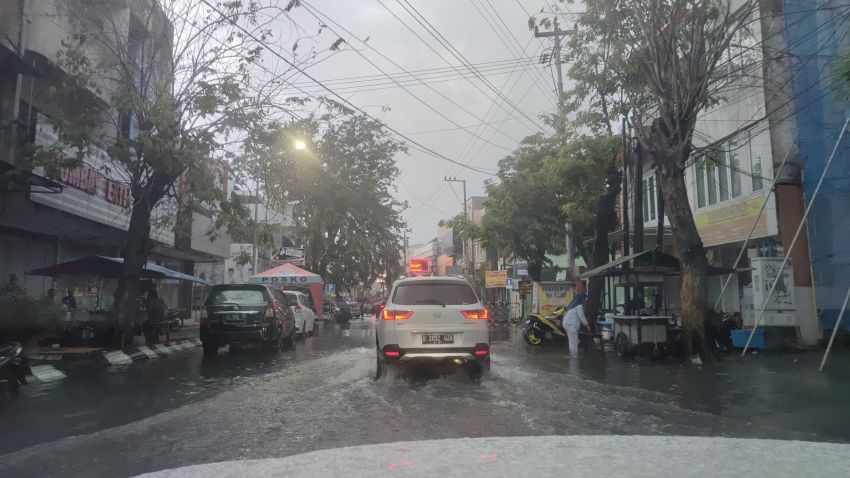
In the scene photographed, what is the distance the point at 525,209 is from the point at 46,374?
17877mm

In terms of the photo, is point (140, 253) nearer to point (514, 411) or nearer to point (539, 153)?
point (514, 411)

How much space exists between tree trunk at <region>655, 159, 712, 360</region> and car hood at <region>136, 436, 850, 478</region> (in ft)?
25.5

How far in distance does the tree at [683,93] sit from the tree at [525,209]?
9.95 m

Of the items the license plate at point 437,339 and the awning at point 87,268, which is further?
the awning at point 87,268

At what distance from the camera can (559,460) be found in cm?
454

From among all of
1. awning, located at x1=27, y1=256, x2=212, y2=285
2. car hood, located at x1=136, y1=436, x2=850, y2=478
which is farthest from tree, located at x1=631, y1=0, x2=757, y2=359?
awning, located at x1=27, y1=256, x2=212, y2=285

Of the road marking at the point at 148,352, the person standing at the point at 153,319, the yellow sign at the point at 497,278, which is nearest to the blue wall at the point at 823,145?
the road marking at the point at 148,352

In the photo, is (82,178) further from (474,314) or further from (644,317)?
(644,317)

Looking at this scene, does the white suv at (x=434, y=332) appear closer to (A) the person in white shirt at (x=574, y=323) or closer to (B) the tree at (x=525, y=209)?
(A) the person in white shirt at (x=574, y=323)

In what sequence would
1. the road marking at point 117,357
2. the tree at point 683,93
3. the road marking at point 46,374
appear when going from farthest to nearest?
the road marking at point 117,357, the tree at point 683,93, the road marking at point 46,374

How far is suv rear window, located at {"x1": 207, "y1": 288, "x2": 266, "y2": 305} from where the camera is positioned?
14758 millimetres

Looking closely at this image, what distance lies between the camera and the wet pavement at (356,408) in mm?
5672

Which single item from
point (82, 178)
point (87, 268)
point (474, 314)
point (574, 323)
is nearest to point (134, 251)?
point (87, 268)

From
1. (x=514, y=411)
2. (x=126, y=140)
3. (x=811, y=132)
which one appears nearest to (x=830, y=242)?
(x=811, y=132)
